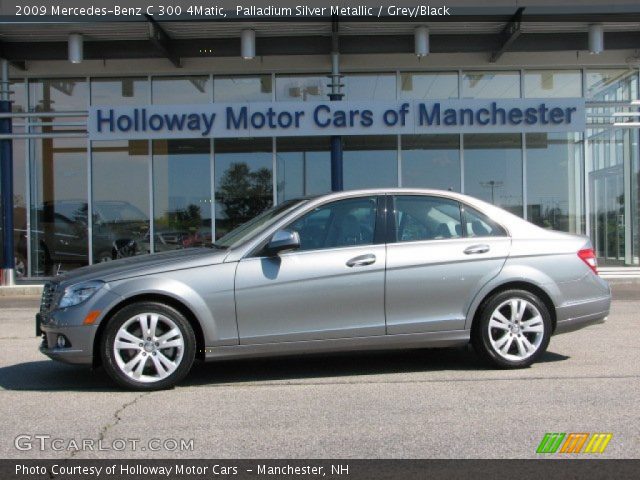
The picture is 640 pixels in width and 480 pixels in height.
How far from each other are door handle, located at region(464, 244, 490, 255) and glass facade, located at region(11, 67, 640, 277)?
379 inches

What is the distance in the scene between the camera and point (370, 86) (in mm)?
16125

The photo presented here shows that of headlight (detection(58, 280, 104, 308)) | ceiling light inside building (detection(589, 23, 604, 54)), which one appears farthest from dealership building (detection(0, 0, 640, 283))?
headlight (detection(58, 280, 104, 308))

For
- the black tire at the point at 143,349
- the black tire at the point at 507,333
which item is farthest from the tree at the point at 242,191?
the black tire at the point at 143,349

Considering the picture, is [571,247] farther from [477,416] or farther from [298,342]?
[298,342]

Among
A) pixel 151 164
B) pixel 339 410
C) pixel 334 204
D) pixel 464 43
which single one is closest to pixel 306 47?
pixel 464 43

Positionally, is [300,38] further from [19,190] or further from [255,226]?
[255,226]

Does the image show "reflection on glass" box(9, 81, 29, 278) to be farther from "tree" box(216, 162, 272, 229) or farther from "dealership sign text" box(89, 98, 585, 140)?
"tree" box(216, 162, 272, 229)

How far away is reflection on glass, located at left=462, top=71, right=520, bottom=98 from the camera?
1602 cm

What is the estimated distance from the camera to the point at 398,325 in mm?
6121

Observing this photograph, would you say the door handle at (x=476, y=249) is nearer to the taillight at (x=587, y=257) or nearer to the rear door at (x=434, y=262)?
the rear door at (x=434, y=262)

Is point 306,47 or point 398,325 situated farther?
A: point 306,47

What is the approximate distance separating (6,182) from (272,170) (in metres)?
5.49

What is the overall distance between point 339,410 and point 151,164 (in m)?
11.7

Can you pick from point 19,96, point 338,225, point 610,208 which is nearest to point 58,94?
point 19,96
